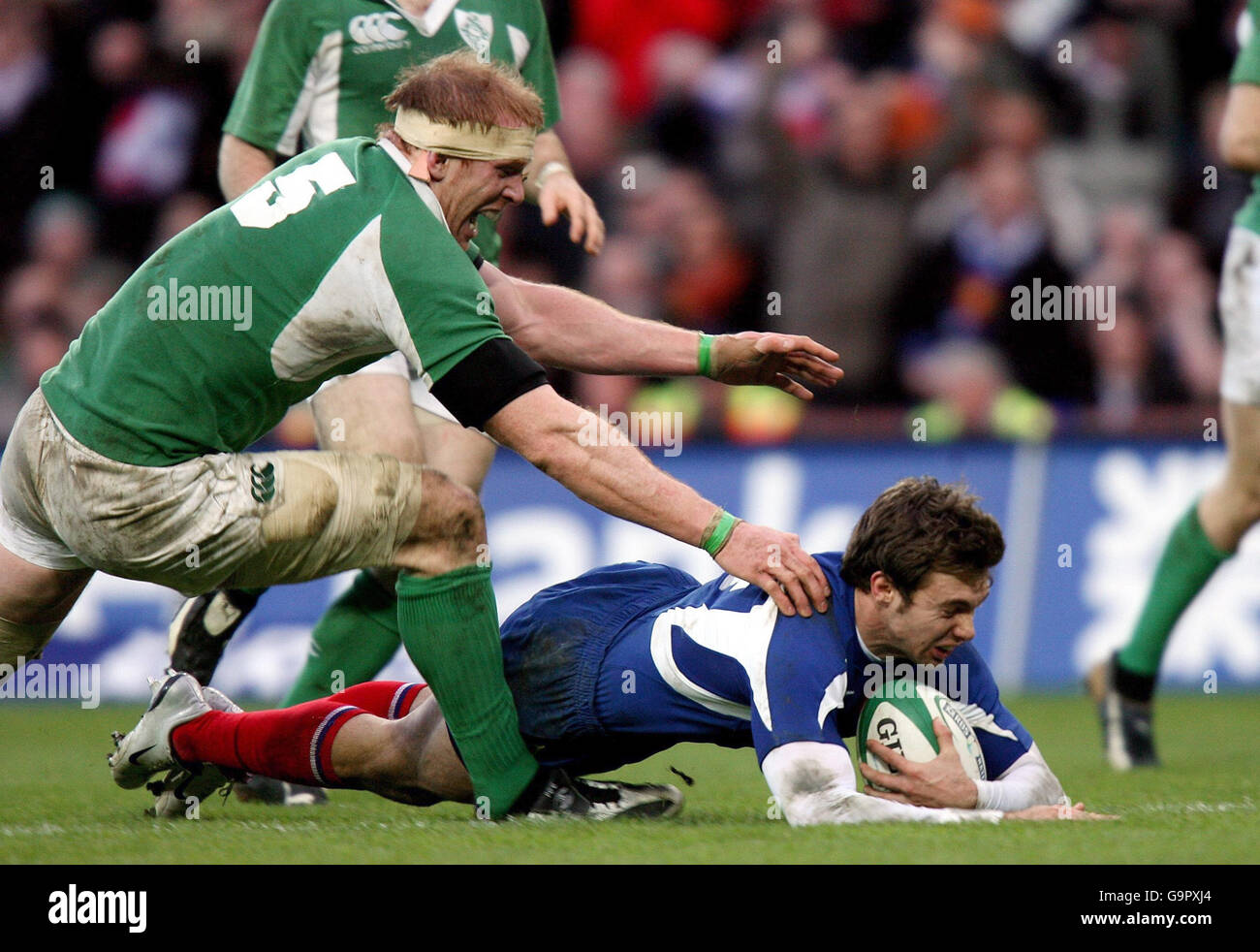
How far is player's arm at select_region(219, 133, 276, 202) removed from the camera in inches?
214

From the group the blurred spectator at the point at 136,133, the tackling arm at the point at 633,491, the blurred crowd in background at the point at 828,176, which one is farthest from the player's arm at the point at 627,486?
the blurred spectator at the point at 136,133

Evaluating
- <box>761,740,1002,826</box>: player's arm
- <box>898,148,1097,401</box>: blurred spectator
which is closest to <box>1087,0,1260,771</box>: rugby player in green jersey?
<box>761,740,1002,826</box>: player's arm

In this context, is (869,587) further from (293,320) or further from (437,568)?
(293,320)

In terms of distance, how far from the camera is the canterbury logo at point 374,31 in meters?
5.41

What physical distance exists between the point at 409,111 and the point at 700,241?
625cm

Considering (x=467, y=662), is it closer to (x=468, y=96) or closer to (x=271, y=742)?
(x=271, y=742)

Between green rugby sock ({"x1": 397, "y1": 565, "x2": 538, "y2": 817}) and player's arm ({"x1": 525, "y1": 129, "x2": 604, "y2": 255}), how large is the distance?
146cm

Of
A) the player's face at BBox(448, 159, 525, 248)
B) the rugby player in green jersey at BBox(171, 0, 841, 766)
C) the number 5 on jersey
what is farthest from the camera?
the rugby player in green jersey at BBox(171, 0, 841, 766)

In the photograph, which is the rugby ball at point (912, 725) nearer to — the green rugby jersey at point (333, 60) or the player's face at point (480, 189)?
the player's face at point (480, 189)

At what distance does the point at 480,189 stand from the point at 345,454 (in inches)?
27.9

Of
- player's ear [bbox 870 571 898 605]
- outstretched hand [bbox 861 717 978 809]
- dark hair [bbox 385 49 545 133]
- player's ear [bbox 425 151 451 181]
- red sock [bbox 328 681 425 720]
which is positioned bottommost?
outstretched hand [bbox 861 717 978 809]

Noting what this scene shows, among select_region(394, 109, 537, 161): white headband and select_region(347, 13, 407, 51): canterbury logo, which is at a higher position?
select_region(347, 13, 407, 51): canterbury logo

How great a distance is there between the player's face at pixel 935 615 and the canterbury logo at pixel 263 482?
146 cm

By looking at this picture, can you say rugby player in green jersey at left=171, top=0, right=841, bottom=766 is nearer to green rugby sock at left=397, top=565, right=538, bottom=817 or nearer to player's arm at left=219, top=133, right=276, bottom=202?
player's arm at left=219, top=133, right=276, bottom=202
